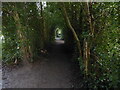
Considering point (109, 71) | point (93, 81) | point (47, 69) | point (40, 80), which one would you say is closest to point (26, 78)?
point (40, 80)

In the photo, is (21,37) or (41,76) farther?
(21,37)

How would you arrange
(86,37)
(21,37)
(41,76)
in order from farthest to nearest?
(21,37), (41,76), (86,37)

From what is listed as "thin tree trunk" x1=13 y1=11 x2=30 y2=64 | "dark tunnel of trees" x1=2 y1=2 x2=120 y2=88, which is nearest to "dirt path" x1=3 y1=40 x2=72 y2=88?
"thin tree trunk" x1=13 y1=11 x2=30 y2=64

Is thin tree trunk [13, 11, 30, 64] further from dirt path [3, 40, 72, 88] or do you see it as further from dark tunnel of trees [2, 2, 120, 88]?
dirt path [3, 40, 72, 88]

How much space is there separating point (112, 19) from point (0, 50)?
5.73 meters

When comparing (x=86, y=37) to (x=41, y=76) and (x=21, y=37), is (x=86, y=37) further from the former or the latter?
(x=21, y=37)

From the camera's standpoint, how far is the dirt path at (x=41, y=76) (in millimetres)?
4898

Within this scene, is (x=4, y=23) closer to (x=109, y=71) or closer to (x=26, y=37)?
(x=26, y=37)

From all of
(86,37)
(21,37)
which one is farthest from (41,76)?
(86,37)

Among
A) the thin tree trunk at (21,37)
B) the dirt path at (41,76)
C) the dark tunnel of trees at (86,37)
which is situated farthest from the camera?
the thin tree trunk at (21,37)

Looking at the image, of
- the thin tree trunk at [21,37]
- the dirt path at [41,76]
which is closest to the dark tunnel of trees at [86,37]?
the thin tree trunk at [21,37]

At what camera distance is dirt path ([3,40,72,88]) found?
490 cm

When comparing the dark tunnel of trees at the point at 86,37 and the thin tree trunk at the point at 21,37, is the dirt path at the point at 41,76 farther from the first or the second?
the dark tunnel of trees at the point at 86,37

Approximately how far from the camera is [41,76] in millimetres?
5500
